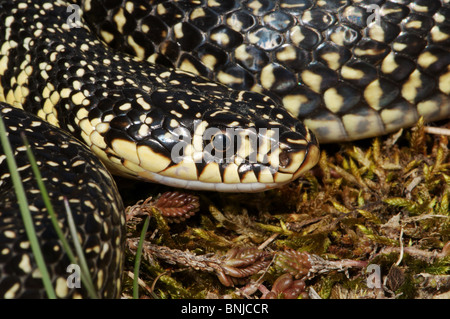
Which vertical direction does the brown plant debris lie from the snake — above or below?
below

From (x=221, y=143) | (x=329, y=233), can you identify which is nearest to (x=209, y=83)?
(x=221, y=143)

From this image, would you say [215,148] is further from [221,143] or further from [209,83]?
[209,83]

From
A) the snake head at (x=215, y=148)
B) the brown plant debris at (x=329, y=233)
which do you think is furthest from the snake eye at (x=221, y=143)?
the brown plant debris at (x=329, y=233)

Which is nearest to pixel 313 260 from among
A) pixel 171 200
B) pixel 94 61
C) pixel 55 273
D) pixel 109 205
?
pixel 171 200

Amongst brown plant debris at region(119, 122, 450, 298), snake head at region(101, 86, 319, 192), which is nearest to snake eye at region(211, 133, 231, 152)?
snake head at region(101, 86, 319, 192)

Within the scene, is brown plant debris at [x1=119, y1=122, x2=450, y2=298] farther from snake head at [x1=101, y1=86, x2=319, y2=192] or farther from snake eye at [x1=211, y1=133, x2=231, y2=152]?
snake eye at [x1=211, y1=133, x2=231, y2=152]

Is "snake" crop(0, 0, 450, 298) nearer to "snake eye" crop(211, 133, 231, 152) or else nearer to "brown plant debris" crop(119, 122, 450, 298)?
"snake eye" crop(211, 133, 231, 152)

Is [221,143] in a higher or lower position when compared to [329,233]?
higher

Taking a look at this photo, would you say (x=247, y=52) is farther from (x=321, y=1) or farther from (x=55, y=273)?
(x=55, y=273)

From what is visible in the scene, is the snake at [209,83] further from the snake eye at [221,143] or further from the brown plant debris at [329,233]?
the brown plant debris at [329,233]
